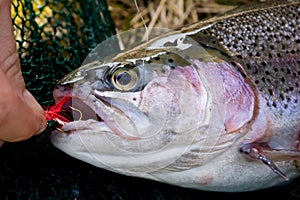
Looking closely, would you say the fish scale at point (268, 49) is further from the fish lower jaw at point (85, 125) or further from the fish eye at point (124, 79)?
the fish lower jaw at point (85, 125)

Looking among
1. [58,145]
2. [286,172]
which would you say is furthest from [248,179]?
[58,145]

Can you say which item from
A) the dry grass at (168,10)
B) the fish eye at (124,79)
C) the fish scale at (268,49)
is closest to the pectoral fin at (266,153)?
→ the fish scale at (268,49)

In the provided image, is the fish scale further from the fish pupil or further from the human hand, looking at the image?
the human hand

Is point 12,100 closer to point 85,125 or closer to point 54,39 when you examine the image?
point 85,125

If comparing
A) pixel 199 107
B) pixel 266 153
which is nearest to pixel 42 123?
pixel 199 107

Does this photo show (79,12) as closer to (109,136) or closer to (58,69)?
(58,69)

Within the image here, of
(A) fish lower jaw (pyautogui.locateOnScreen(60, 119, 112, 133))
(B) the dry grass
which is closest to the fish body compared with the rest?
(A) fish lower jaw (pyautogui.locateOnScreen(60, 119, 112, 133))
